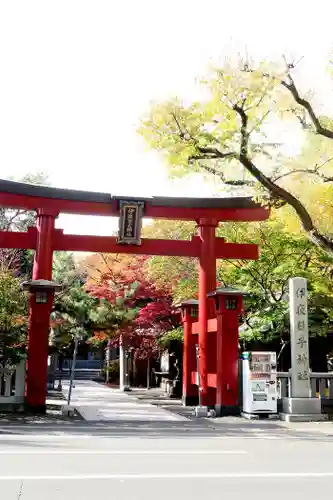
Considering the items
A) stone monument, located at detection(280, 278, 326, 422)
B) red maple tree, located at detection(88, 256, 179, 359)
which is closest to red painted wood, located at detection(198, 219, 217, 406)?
stone monument, located at detection(280, 278, 326, 422)

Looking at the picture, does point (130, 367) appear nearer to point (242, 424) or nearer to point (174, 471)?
point (242, 424)

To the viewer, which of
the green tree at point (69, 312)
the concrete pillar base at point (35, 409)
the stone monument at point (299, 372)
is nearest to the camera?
the concrete pillar base at point (35, 409)

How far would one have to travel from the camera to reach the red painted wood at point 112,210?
15273mm

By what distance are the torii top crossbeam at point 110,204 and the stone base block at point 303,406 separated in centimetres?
580

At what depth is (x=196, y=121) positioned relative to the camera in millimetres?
12102

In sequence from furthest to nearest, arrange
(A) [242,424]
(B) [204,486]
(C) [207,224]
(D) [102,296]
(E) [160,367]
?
(E) [160,367], (D) [102,296], (C) [207,224], (A) [242,424], (B) [204,486]

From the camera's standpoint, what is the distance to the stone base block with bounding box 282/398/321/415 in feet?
46.6

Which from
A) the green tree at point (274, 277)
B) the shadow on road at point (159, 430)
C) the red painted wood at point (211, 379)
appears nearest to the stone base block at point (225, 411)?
the red painted wood at point (211, 379)

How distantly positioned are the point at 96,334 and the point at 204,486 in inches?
763

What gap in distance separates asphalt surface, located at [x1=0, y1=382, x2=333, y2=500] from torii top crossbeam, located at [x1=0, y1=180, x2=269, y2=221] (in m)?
6.47

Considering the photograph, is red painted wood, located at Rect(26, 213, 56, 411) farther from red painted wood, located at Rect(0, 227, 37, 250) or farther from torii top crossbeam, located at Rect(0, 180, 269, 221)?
torii top crossbeam, located at Rect(0, 180, 269, 221)

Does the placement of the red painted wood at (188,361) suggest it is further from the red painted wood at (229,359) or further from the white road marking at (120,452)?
the white road marking at (120,452)

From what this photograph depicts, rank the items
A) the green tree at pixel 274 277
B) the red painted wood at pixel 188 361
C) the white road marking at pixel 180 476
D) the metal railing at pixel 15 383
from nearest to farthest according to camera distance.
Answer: the white road marking at pixel 180 476
the metal railing at pixel 15 383
the green tree at pixel 274 277
the red painted wood at pixel 188 361

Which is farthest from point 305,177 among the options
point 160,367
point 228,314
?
point 160,367
